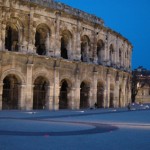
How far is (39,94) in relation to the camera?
2900cm

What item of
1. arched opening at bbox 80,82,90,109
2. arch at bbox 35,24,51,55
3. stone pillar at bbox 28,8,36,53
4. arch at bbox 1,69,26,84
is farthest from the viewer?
arched opening at bbox 80,82,90,109

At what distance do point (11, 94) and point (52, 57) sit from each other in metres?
4.31

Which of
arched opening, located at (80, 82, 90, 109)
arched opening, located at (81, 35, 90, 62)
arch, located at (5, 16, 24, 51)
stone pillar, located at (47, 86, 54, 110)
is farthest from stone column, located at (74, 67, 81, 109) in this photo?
arch, located at (5, 16, 24, 51)

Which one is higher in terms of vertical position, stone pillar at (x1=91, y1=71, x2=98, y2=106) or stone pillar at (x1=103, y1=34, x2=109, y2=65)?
stone pillar at (x1=103, y1=34, x2=109, y2=65)

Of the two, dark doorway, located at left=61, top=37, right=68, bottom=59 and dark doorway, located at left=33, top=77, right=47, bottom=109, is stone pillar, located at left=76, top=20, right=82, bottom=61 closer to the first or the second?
dark doorway, located at left=61, top=37, right=68, bottom=59

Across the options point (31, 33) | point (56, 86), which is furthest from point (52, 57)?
point (31, 33)

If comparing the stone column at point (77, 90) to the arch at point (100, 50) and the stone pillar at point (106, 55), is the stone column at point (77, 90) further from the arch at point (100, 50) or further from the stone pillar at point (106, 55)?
the stone pillar at point (106, 55)

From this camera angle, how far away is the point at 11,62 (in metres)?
25.4

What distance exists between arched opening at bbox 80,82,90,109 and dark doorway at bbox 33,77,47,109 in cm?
478

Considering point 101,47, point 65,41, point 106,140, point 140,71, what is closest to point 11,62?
point 65,41

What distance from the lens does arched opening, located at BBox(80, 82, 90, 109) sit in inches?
1283

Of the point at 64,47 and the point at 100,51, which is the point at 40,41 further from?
the point at 100,51

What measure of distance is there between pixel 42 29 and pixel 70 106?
6.87 metres

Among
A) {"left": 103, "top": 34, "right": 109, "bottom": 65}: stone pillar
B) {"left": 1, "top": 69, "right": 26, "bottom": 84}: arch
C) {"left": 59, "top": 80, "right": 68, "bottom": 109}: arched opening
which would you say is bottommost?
{"left": 59, "top": 80, "right": 68, "bottom": 109}: arched opening
